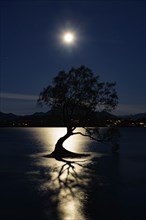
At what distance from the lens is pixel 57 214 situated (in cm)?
1920

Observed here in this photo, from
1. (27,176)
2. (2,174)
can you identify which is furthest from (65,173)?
(2,174)

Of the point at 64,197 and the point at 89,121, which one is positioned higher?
the point at 89,121

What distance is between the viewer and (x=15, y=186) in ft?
93.0

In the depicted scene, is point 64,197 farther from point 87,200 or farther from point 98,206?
point 98,206

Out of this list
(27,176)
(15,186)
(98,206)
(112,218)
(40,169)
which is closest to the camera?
(112,218)

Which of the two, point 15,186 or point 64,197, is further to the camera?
point 15,186

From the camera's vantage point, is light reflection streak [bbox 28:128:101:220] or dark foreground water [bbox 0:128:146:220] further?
light reflection streak [bbox 28:128:101:220]

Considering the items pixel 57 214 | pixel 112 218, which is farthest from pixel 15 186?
pixel 112 218

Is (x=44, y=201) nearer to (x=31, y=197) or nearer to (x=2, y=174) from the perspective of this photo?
(x=31, y=197)

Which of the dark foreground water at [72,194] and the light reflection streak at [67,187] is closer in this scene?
the dark foreground water at [72,194]

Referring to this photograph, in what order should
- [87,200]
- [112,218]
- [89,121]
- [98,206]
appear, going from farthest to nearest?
A: [89,121] < [87,200] < [98,206] < [112,218]

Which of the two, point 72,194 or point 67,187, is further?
point 67,187

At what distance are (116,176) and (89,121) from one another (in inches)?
960

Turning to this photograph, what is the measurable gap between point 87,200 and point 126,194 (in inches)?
168
